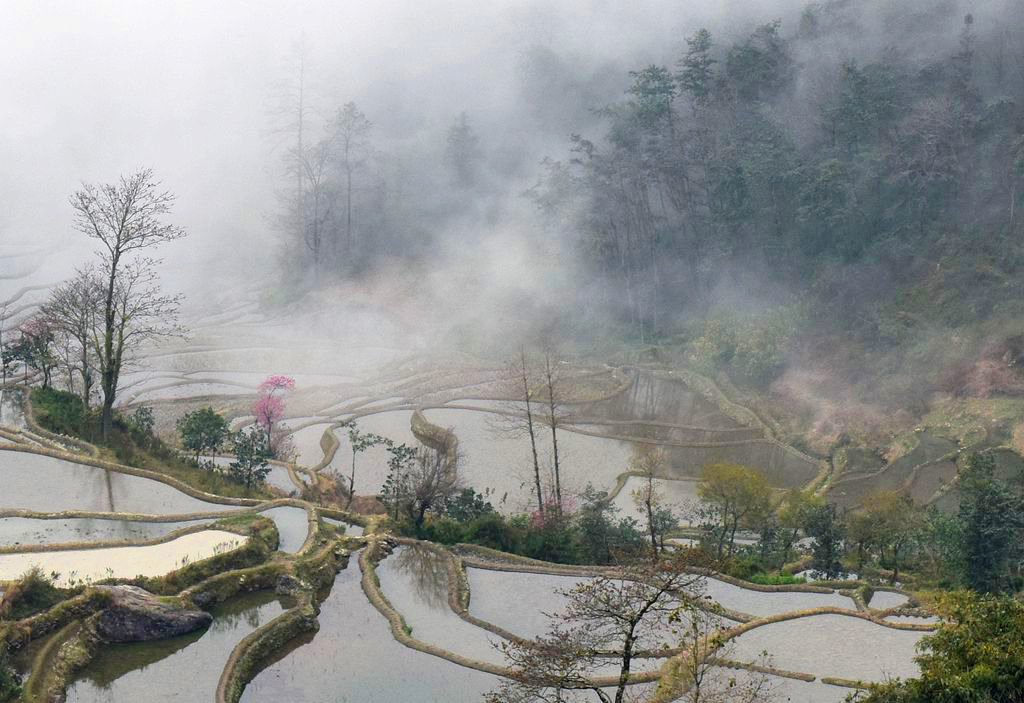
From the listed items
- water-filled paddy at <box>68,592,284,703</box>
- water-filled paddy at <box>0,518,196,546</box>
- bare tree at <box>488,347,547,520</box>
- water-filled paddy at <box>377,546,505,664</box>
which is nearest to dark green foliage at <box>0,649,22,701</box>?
water-filled paddy at <box>68,592,284,703</box>

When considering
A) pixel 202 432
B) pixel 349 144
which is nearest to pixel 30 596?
pixel 202 432

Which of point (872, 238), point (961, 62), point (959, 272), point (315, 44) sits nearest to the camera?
point (959, 272)

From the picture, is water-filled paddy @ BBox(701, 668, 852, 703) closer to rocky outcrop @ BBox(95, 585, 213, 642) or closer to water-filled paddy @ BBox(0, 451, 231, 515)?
rocky outcrop @ BBox(95, 585, 213, 642)

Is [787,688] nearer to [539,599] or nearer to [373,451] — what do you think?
[539,599]

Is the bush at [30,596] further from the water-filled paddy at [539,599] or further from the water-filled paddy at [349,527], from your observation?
the water-filled paddy at [539,599]

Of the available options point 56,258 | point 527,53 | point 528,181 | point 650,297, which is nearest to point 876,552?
point 650,297

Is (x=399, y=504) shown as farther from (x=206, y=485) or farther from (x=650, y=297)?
(x=650, y=297)

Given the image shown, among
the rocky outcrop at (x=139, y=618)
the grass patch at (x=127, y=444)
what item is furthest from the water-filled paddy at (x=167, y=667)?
the grass patch at (x=127, y=444)
